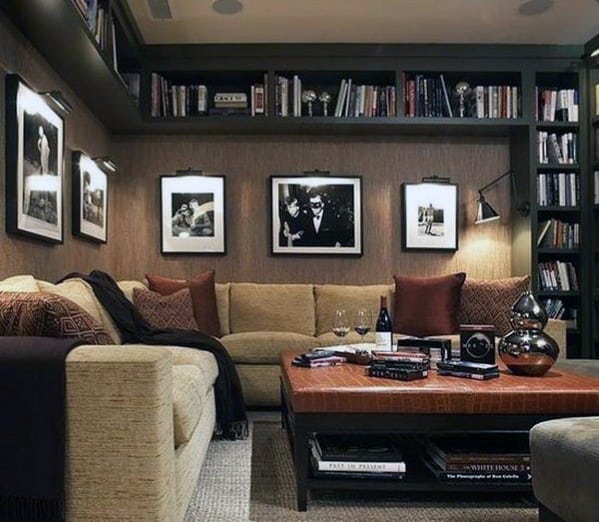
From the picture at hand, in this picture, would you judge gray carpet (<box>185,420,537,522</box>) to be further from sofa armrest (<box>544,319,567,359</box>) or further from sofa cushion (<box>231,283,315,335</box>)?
sofa armrest (<box>544,319,567,359</box>)

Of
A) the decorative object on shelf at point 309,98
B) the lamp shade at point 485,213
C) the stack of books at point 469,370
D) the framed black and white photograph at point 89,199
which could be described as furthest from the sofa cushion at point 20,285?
the lamp shade at point 485,213

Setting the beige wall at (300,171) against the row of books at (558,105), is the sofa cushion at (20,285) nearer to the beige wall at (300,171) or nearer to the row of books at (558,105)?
the beige wall at (300,171)

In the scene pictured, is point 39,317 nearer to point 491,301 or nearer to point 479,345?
point 479,345

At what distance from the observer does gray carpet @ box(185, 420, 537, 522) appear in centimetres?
208

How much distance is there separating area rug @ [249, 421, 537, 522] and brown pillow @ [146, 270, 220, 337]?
1989mm

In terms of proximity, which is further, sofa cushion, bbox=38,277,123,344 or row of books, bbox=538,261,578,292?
row of books, bbox=538,261,578,292

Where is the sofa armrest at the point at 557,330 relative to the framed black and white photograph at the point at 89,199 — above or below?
below

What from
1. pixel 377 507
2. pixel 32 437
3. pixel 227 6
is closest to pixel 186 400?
pixel 32 437

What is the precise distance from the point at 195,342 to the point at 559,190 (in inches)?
126

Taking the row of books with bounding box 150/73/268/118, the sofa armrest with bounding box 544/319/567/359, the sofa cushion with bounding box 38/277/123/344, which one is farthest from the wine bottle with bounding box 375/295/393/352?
the row of books with bounding box 150/73/268/118

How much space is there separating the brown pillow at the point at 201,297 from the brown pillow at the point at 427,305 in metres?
1.34

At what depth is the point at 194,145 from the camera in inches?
199

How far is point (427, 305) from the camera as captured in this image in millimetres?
4453

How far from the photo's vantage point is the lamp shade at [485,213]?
4848 millimetres
